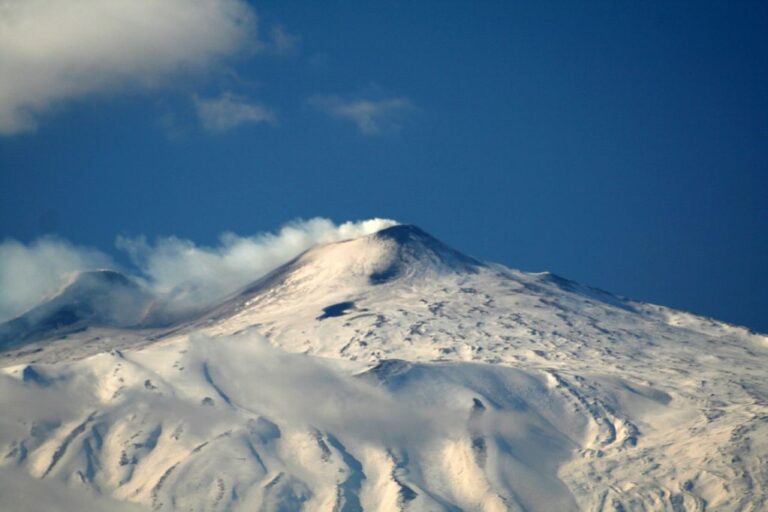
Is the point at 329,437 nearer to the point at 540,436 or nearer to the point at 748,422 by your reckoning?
the point at 540,436

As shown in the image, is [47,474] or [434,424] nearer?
[47,474]

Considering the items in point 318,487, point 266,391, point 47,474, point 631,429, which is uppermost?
point 631,429

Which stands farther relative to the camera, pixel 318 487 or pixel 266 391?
pixel 266 391

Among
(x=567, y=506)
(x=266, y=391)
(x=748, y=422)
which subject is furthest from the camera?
Result: (x=266, y=391)

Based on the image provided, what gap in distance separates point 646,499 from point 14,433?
3337 inches

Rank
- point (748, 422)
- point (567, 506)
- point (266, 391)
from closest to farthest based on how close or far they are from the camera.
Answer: point (567, 506) → point (748, 422) → point (266, 391)

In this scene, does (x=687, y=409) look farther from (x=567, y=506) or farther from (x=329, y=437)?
(x=329, y=437)

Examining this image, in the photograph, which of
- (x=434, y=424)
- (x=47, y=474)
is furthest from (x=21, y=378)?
(x=434, y=424)

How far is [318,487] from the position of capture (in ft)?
553

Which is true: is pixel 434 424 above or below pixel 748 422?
below

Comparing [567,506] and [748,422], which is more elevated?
[748,422]

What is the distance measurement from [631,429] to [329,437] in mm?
42044

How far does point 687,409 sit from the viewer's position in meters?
192

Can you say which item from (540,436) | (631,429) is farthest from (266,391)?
(631,429)
